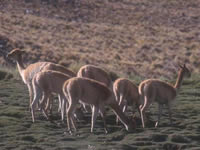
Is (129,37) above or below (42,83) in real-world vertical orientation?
above

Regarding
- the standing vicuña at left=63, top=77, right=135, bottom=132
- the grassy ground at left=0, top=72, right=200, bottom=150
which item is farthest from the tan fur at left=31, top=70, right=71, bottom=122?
the standing vicuña at left=63, top=77, right=135, bottom=132

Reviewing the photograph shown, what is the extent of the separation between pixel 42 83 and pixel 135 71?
80.0 ft

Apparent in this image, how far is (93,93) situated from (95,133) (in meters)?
1.07

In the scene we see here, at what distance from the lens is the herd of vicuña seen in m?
12.9

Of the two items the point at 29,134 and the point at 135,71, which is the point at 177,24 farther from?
the point at 29,134

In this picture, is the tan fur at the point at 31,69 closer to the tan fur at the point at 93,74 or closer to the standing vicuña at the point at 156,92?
the tan fur at the point at 93,74

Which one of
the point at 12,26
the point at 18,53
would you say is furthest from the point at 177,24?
the point at 18,53

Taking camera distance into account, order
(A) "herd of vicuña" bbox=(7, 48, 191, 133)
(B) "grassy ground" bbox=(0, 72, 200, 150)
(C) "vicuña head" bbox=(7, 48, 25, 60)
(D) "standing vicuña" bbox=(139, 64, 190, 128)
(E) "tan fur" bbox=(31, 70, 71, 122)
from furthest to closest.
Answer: (C) "vicuña head" bbox=(7, 48, 25, 60) → (D) "standing vicuña" bbox=(139, 64, 190, 128) → (E) "tan fur" bbox=(31, 70, 71, 122) → (A) "herd of vicuña" bbox=(7, 48, 191, 133) → (B) "grassy ground" bbox=(0, 72, 200, 150)

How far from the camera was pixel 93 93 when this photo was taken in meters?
13.0

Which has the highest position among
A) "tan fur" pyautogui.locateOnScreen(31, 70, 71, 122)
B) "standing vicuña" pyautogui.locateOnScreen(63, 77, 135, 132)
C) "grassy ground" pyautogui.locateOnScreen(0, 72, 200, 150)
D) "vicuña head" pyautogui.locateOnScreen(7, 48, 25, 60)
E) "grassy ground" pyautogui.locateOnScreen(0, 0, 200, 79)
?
"grassy ground" pyautogui.locateOnScreen(0, 0, 200, 79)

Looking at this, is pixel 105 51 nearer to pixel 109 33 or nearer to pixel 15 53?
pixel 109 33

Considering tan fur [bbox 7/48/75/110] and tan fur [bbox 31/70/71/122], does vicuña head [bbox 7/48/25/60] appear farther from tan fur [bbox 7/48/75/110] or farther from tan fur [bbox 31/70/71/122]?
tan fur [bbox 31/70/71/122]

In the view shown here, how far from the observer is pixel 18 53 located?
1755cm

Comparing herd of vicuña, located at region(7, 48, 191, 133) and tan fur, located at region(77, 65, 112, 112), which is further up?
tan fur, located at region(77, 65, 112, 112)
